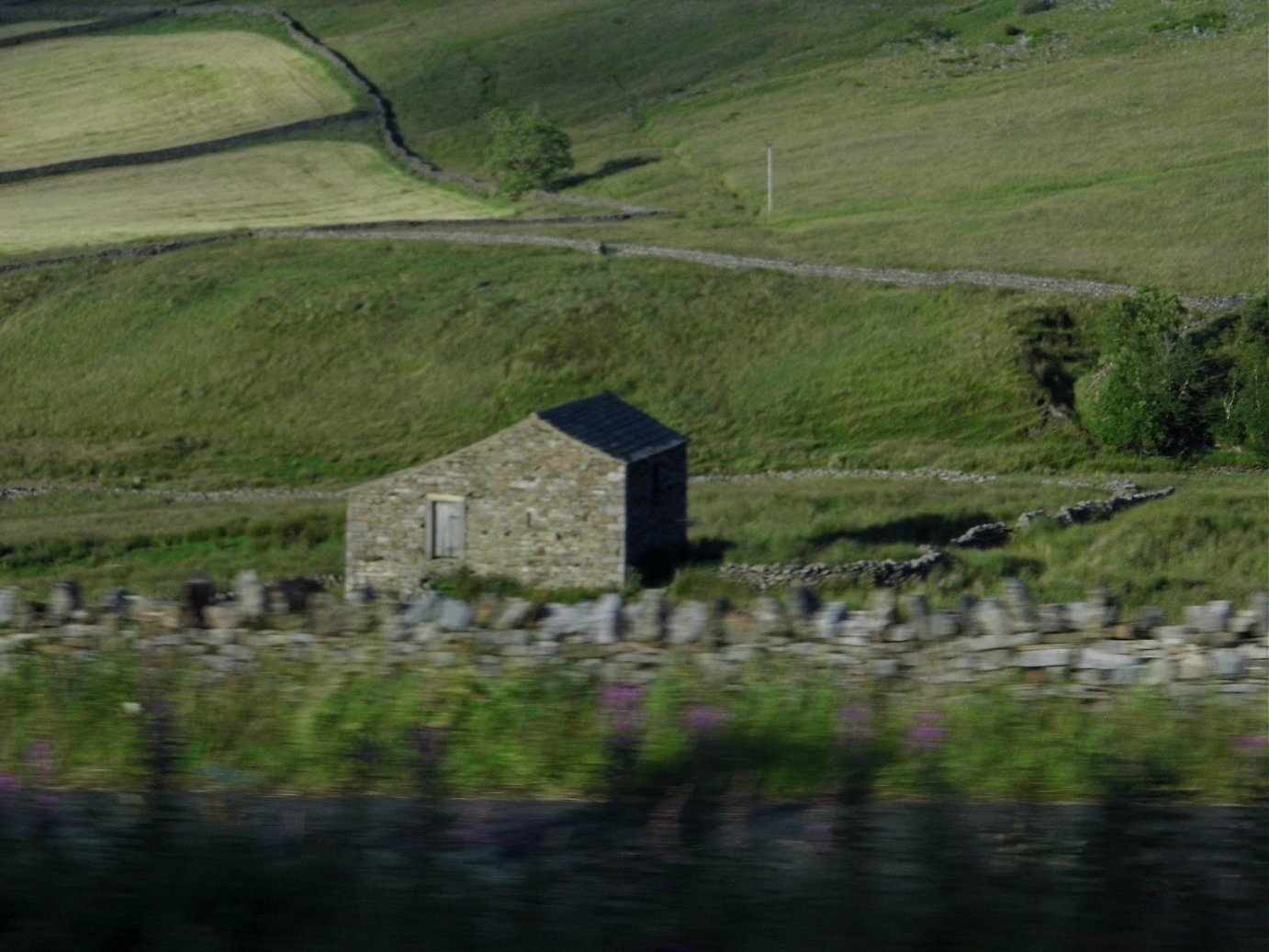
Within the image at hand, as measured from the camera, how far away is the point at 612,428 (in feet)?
98.5

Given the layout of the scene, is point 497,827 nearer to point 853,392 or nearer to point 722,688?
point 722,688

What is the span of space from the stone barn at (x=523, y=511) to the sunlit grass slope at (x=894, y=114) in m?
37.2

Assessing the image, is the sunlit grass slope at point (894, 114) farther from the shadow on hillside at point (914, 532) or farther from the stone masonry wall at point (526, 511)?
the stone masonry wall at point (526, 511)

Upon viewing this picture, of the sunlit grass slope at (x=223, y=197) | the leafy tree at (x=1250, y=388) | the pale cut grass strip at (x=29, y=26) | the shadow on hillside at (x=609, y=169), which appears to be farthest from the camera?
the pale cut grass strip at (x=29, y=26)

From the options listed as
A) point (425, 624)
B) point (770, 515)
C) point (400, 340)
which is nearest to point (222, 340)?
point (400, 340)

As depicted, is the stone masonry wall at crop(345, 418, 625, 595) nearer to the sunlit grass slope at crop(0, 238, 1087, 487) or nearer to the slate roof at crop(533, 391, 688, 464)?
the slate roof at crop(533, 391, 688, 464)

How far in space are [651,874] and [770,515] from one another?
106 ft

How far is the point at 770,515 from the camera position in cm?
3688

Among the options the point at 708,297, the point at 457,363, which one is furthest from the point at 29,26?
the point at 708,297

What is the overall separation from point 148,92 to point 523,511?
321 ft

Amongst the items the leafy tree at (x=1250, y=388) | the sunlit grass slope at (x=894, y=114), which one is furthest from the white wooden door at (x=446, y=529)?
the sunlit grass slope at (x=894, y=114)

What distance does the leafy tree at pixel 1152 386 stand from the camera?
4738 cm

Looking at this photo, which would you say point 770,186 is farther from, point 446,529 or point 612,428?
point 446,529

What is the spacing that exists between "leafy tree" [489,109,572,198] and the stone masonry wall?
63.5m
